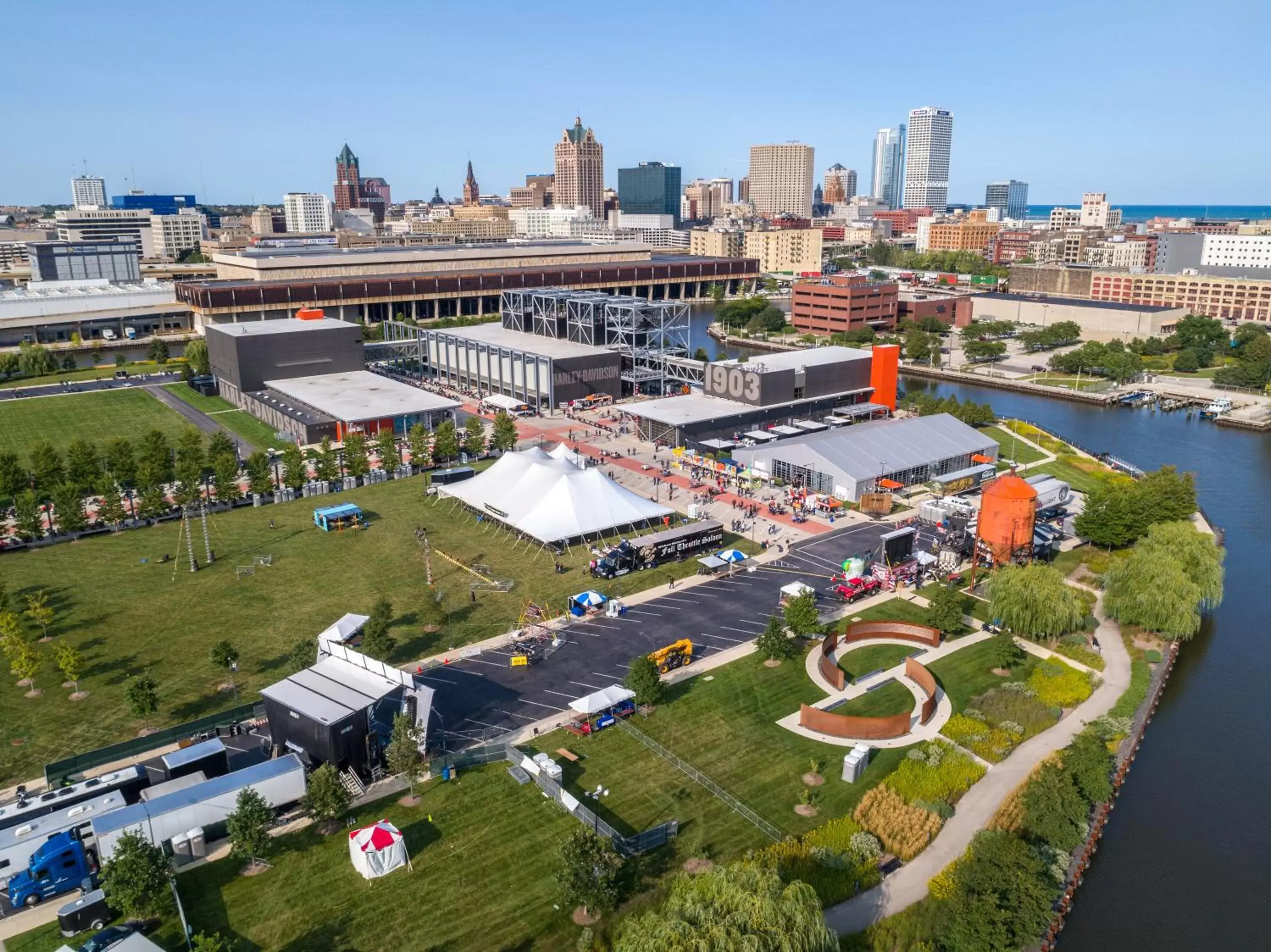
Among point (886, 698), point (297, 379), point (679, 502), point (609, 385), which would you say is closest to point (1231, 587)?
point (886, 698)

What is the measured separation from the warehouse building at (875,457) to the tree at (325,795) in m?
41.8

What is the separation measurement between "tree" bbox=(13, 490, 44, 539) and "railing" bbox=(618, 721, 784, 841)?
1577 inches

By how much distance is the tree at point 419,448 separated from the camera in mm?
69062

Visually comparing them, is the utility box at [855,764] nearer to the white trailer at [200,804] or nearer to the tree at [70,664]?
the white trailer at [200,804]

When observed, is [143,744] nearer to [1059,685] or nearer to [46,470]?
[1059,685]

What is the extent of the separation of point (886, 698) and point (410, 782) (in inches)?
784

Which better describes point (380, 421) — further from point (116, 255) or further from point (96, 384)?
point (116, 255)

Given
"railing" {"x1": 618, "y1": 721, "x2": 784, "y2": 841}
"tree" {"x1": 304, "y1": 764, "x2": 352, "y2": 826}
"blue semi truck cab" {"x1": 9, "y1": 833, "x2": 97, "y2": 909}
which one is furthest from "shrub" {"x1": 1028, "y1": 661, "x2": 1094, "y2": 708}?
"blue semi truck cab" {"x1": 9, "y1": 833, "x2": 97, "y2": 909}

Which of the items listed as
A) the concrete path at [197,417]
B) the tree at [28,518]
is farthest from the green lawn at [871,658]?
the concrete path at [197,417]

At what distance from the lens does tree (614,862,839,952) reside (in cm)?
2028

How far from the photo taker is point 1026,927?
2456 cm

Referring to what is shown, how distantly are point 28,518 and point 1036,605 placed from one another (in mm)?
56580

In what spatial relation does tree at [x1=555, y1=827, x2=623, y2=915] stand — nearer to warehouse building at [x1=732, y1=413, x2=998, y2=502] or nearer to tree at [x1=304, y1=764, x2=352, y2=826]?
tree at [x1=304, y1=764, x2=352, y2=826]

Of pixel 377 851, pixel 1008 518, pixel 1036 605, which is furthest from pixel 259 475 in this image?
pixel 1036 605
